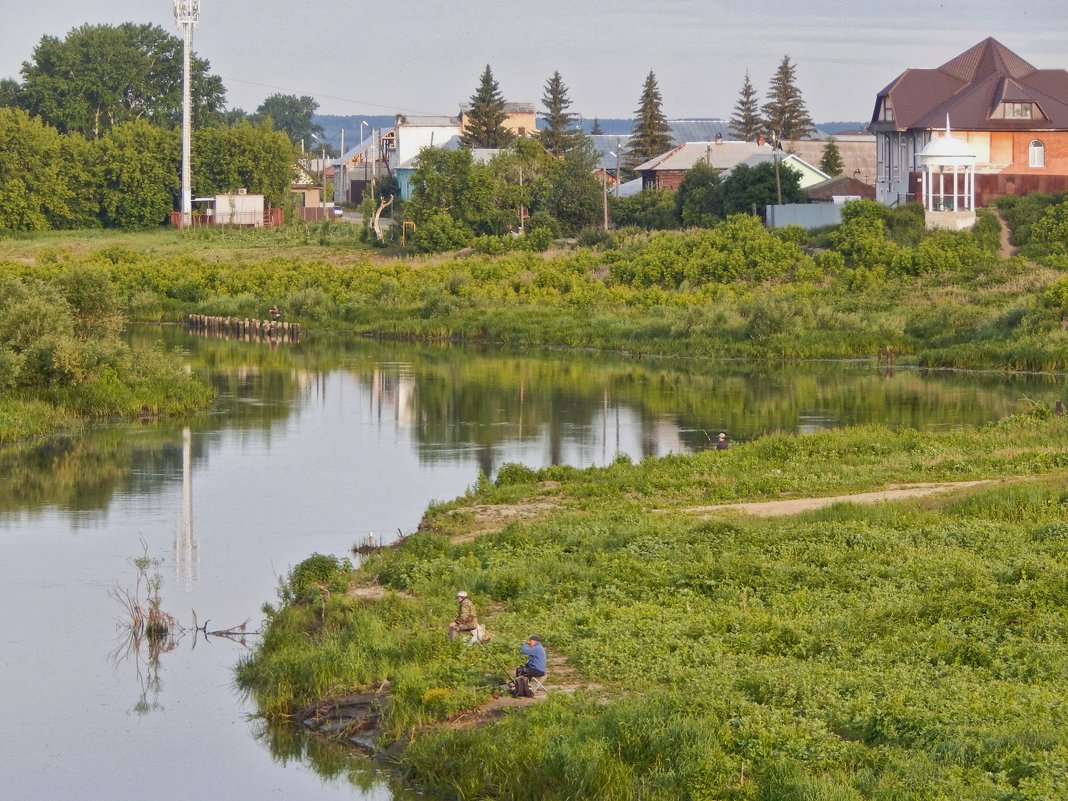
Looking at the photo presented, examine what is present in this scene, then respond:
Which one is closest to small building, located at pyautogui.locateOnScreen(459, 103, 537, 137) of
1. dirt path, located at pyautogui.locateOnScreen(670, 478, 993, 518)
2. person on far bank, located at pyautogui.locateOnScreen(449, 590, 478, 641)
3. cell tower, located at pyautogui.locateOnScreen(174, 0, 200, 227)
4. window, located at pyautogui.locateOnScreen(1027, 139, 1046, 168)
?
cell tower, located at pyautogui.locateOnScreen(174, 0, 200, 227)

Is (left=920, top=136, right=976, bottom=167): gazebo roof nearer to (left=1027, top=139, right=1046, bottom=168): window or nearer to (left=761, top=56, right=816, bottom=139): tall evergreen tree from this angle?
(left=1027, top=139, right=1046, bottom=168): window

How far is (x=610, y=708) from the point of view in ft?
49.8

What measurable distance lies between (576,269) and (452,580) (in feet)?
155

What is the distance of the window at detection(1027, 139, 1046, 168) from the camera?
6894 cm

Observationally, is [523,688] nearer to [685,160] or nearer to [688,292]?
[688,292]

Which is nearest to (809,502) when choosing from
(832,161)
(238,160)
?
(832,161)

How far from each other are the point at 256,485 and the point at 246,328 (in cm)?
3318

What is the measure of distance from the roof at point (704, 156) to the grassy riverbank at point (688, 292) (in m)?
18.3

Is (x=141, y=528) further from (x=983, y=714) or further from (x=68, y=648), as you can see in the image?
(x=983, y=714)

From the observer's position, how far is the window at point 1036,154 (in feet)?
226

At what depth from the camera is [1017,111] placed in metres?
68.2

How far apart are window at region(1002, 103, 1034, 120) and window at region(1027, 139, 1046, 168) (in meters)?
1.20

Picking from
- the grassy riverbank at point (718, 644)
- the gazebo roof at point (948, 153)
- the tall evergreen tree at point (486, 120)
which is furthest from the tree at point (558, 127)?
the grassy riverbank at point (718, 644)

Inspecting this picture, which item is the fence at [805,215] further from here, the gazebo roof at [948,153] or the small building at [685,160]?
the small building at [685,160]
